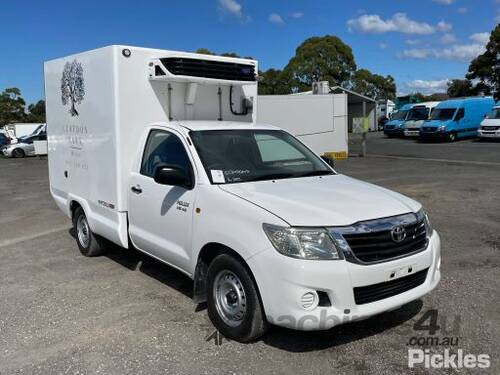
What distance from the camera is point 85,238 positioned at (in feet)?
23.3

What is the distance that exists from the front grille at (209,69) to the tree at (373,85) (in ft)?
185

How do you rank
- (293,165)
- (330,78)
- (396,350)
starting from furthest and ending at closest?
(330,78) < (293,165) < (396,350)

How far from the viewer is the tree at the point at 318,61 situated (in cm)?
5647

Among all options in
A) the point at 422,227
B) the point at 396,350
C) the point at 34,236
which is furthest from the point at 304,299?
the point at 34,236

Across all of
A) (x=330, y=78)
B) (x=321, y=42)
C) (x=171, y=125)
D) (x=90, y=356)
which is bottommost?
(x=90, y=356)

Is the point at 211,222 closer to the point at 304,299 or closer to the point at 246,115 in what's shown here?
the point at 304,299

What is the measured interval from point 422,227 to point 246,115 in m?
3.30

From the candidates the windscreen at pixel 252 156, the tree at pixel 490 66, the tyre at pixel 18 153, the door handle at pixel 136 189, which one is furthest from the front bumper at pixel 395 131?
the door handle at pixel 136 189

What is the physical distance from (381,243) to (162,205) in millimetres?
2233

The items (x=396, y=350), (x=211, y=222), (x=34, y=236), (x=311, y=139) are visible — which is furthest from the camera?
(x=311, y=139)

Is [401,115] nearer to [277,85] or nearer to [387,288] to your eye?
[277,85]

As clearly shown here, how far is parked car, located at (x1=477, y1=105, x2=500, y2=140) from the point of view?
29016 mm

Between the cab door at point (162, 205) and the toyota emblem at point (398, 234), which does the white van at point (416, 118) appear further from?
the toyota emblem at point (398, 234)

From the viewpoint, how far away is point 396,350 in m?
4.07
